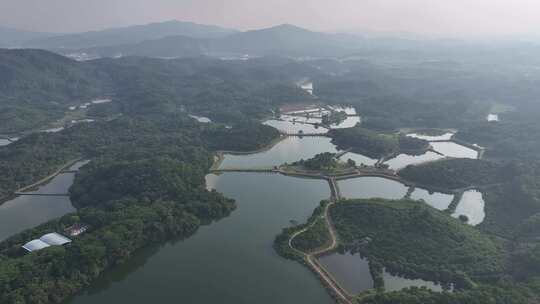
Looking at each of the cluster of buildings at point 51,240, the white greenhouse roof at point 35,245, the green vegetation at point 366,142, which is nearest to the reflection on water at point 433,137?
the green vegetation at point 366,142

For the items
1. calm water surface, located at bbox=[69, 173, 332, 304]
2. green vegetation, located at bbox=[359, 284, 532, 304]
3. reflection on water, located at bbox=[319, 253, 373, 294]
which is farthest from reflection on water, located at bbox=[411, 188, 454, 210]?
green vegetation, located at bbox=[359, 284, 532, 304]

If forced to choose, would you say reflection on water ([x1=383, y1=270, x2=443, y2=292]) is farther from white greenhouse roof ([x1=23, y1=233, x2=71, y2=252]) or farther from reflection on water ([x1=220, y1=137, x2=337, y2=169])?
reflection on water ([x1=220, y1=137, x2=337, y2=169])

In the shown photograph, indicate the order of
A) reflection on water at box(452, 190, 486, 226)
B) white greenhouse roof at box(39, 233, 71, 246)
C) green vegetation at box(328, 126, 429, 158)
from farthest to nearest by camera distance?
green vegetation at box(328, 126, 429, 158), reflection on water at box(452, 190, 486, 226), white greenhouse roof at box(39, 233, 71, 246)

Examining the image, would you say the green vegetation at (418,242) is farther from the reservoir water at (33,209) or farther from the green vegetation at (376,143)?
the reservoir water at (33,209)

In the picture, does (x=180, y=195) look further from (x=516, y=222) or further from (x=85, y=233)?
(x=516, y=222)

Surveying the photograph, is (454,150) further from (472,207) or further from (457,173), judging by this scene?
(472,207)

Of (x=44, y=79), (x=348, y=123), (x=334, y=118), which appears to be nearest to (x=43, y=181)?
(x=334, y=118)

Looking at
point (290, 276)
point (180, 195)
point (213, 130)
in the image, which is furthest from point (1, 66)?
point (290, 276)
